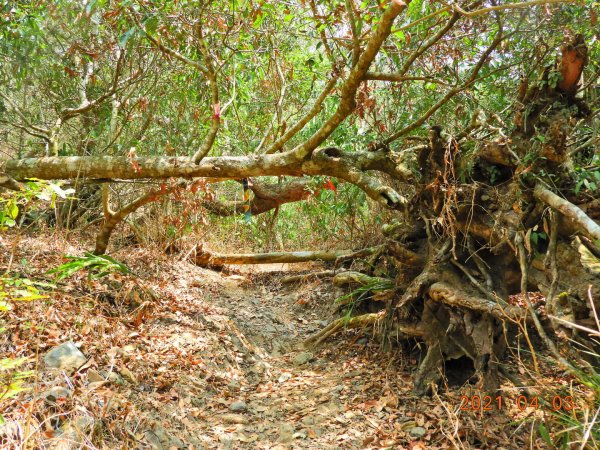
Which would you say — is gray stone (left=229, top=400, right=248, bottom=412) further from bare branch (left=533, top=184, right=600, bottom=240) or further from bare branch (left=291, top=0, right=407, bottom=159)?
bare branch (left=533, top=184, right=600, bottom=240)

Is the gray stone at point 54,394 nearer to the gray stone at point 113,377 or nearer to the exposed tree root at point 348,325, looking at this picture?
the gray stone at point 113,377

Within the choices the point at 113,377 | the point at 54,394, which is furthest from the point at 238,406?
the point at 54,394

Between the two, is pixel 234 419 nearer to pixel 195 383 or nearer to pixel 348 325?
pixel 195 383

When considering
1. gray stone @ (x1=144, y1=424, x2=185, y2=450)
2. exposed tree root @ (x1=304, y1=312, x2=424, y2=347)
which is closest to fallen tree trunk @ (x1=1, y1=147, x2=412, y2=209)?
exposed tree root @ (x1=304, y1=312, x2=424, y2=347)

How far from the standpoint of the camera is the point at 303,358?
5.24 metres

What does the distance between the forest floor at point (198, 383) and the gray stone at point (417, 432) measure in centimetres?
1

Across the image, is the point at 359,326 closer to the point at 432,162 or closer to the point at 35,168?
the point at 432,162

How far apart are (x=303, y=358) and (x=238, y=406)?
131 cm

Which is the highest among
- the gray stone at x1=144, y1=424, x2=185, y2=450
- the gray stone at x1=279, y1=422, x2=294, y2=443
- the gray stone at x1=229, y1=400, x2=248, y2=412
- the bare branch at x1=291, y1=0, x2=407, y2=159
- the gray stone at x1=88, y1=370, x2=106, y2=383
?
the bare branch at x1=291, y1=0, x2=407, y2=159

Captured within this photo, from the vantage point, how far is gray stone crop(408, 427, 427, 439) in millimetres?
3430

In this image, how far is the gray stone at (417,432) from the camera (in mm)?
3430

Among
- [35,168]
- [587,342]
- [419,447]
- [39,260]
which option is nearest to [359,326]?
[419,447]

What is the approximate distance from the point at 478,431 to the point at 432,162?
236 cm

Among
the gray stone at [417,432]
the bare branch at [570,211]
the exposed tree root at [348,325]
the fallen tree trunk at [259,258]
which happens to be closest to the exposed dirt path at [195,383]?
the gray stone at [417,432]
